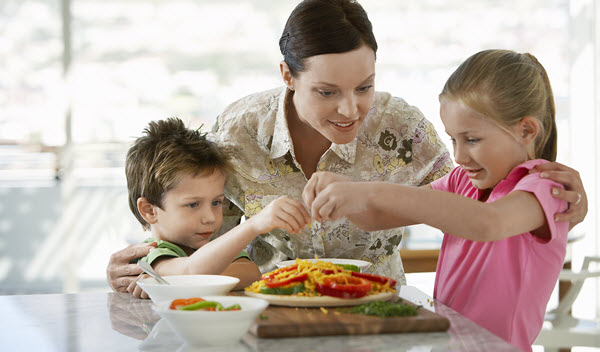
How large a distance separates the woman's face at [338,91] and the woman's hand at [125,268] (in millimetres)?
574

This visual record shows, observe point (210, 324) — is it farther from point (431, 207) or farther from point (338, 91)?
point (338, 91)

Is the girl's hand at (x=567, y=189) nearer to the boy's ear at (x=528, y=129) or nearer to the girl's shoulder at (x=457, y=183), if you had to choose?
the boy's ear at (x=528, y=129)

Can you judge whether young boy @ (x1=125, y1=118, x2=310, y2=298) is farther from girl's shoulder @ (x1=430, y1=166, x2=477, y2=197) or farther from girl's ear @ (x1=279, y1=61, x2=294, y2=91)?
girl's shoulder @ (x1=430, y1=166, x2=477, y2=197)

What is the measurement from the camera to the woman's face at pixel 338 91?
67.0 inches

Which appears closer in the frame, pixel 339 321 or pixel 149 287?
pixel 339 321

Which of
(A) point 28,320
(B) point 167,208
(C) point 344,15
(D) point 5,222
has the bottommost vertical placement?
(D) point 5,222

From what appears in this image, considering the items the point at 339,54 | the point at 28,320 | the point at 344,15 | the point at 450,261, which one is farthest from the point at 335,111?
the point at 28,320

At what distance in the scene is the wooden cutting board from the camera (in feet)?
3.46

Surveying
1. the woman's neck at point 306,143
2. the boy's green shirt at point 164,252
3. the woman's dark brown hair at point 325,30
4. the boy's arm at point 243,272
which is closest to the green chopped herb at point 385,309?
the boy's arm at point 243,272

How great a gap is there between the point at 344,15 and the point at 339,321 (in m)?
0.97

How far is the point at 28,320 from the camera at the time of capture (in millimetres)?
1252

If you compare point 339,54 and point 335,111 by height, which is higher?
point 339,54

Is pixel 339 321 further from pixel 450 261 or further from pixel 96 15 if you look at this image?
pixel 96 15

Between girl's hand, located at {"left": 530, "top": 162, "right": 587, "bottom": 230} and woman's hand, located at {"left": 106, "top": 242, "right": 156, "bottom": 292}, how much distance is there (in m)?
0.96
